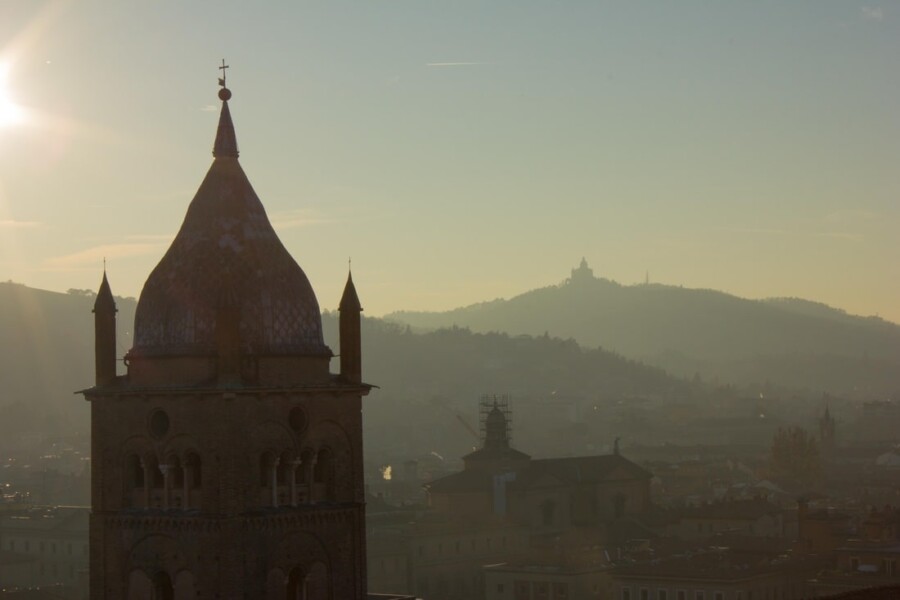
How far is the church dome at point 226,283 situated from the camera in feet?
91.9

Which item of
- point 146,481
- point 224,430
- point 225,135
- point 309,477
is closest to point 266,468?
point 309,477

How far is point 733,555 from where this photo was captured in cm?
8888

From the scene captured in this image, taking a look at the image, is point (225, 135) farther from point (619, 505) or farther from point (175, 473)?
point (619, 505)

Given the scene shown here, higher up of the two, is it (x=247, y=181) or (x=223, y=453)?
(x=247, y=181)

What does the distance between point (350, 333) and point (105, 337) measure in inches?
164

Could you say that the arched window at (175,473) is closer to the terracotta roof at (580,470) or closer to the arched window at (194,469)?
the arched window at (194,469)

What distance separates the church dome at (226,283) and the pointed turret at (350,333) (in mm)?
667

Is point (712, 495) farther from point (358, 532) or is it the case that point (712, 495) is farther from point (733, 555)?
point (358, 532)

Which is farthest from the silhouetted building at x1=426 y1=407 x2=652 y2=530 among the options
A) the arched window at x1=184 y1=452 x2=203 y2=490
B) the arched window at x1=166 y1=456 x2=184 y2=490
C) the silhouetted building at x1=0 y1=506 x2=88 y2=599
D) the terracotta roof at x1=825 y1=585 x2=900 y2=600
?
the arched window at x1=184 y1=452 x2=203 y2=490

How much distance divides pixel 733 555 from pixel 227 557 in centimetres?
6471

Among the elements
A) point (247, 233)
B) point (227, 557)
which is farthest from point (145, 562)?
point (247, 233)

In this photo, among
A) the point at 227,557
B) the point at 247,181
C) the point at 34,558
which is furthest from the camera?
the point at 34,558

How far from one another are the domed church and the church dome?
2 centimetres

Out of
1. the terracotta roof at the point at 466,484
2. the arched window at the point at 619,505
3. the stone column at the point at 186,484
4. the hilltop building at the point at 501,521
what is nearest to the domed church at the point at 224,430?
the stone column at the point at 186,484
